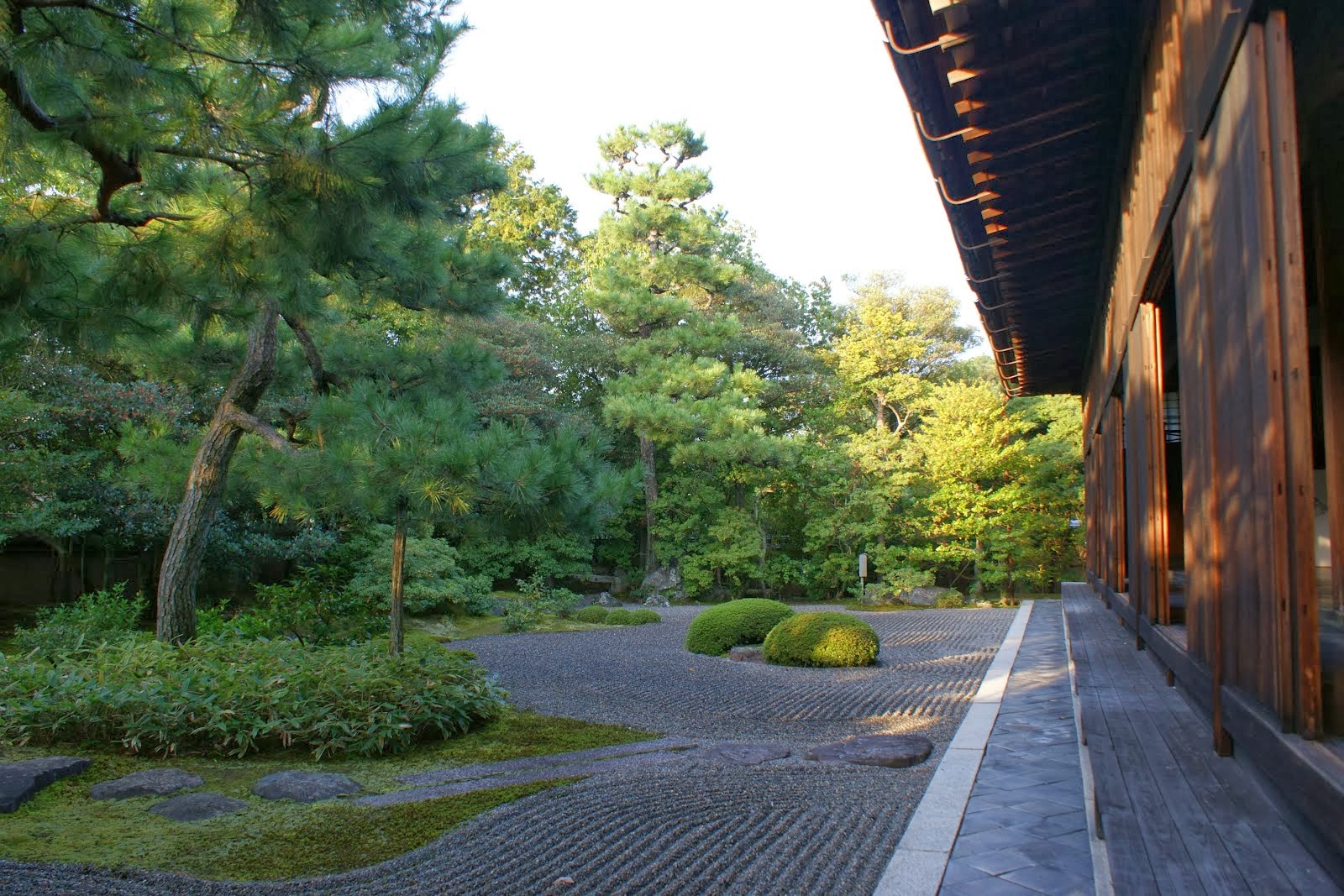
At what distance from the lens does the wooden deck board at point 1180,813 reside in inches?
61.7

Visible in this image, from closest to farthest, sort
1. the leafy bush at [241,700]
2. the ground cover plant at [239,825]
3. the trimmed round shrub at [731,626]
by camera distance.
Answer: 1. the ground cover plant at [239,825]
2. the leafy bush at [241,700]
3. the trimmed round shrub at [731,626]

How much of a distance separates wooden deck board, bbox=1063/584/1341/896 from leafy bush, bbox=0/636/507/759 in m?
4.11

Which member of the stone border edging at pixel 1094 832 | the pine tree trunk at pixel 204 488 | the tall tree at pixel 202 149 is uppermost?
the tall tree at pixel 202 149

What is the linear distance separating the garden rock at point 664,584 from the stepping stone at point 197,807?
17.0m

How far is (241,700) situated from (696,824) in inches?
132

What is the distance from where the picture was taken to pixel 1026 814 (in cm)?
338

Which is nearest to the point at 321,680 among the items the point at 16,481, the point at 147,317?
the point at 147,317

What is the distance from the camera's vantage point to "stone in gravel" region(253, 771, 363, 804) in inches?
167

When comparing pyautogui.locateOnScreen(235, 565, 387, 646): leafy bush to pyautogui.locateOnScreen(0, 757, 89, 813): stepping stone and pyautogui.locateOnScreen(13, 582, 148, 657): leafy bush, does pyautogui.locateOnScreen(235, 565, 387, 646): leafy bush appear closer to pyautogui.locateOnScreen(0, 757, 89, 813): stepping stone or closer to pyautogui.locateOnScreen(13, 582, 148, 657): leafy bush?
pyautogui.locateOnScreen(13, 582, 148, 657): leafy bush

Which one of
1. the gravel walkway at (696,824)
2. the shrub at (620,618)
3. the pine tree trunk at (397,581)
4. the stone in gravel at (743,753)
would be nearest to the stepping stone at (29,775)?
the gravel walkway at (696,824)

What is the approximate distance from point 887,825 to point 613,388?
59.0ft

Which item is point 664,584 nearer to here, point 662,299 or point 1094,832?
point 662,299

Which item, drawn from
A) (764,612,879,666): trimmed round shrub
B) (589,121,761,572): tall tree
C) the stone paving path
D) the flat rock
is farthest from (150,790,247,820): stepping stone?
(589,121,761,572): tall tree

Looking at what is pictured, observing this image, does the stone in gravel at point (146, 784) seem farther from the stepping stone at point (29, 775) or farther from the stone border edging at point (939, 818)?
the stone border edging at point (939, 818)
